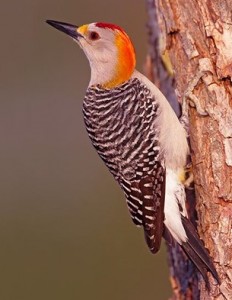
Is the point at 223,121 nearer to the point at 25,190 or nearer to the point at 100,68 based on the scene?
the point at 100,68

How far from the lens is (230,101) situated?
14.7 feet

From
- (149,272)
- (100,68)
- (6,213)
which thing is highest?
(100,68)

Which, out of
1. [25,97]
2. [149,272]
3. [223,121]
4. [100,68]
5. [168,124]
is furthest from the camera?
[25,97]

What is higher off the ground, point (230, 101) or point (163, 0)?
point (163, 0)

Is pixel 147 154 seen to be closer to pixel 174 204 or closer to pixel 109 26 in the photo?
pixel 174 204

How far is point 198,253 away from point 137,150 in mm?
593

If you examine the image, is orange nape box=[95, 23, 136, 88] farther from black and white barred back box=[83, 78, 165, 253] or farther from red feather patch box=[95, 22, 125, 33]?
black and white barred back box=[83, 78, 165, 253]

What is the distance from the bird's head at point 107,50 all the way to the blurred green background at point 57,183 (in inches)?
148

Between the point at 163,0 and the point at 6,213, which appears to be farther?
the point at 6,213

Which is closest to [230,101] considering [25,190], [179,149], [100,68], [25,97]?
[179,149]

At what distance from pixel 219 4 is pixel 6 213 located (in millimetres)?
6288

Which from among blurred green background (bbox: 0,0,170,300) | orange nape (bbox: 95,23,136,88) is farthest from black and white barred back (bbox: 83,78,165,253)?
blurred green background (bbox: 0,0,170,300)

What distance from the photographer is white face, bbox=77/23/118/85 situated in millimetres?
5102

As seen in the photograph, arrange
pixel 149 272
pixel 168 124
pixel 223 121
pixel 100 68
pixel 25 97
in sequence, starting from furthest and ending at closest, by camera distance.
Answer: pixel 25 97 → pixel 149 272 → pixel 100 68 → pixel 168 124 → pixel 223 121
